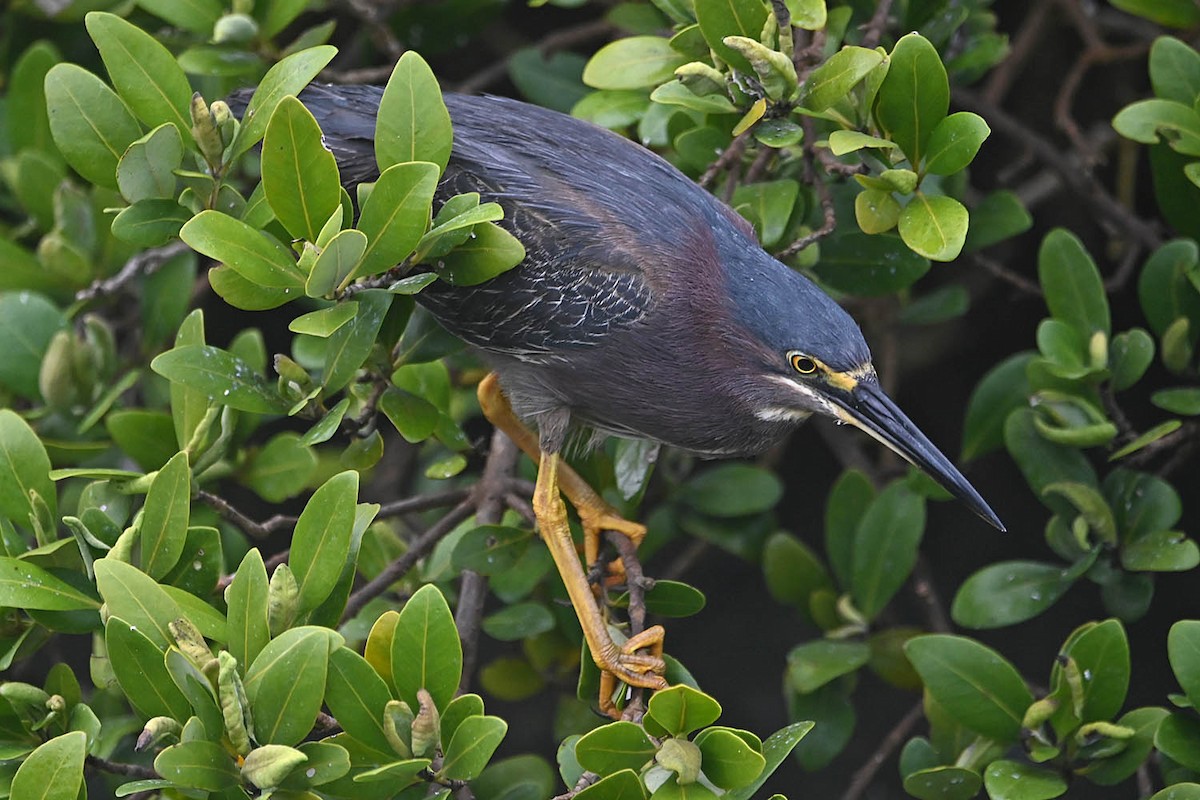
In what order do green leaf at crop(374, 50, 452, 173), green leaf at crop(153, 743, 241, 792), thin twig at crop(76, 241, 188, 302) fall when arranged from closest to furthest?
green leaf at crop(153, 743, 241, 792), green leaf at crop(374, 50, 452, 173), thin twig at crop(76, 241, 188, 302)

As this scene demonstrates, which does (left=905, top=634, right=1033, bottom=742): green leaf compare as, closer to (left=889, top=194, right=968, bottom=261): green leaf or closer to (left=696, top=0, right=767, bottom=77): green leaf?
(left=889, top=194, right=968, bottom=261): green leaf

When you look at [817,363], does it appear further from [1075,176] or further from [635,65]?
[1075,176]

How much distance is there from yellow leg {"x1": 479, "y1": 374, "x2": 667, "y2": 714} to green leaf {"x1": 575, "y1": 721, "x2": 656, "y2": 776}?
1.15 feet

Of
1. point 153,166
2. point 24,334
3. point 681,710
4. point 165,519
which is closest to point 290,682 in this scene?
point 165,519

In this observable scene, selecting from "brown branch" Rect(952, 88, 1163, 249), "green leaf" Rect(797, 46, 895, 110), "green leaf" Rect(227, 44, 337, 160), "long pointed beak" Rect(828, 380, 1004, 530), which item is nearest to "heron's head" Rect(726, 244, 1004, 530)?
"long pointed beak" Rect(828, 380, 1004, 530)

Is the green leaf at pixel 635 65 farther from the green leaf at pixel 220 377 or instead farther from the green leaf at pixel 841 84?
the green leaf at pixel 220 377

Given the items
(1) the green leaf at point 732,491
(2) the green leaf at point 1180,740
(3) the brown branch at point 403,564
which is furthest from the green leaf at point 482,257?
(2) the green leaf at point 1180,740

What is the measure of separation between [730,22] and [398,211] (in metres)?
0.66

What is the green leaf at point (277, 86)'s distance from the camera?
78.7 inches

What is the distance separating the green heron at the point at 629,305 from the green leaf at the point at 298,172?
0.44 m

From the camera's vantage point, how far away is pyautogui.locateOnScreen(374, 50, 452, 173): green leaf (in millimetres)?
1908

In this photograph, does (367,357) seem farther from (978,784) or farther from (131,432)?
(978,784)

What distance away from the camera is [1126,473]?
2.43 metres

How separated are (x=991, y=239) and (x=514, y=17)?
6.53 feet
